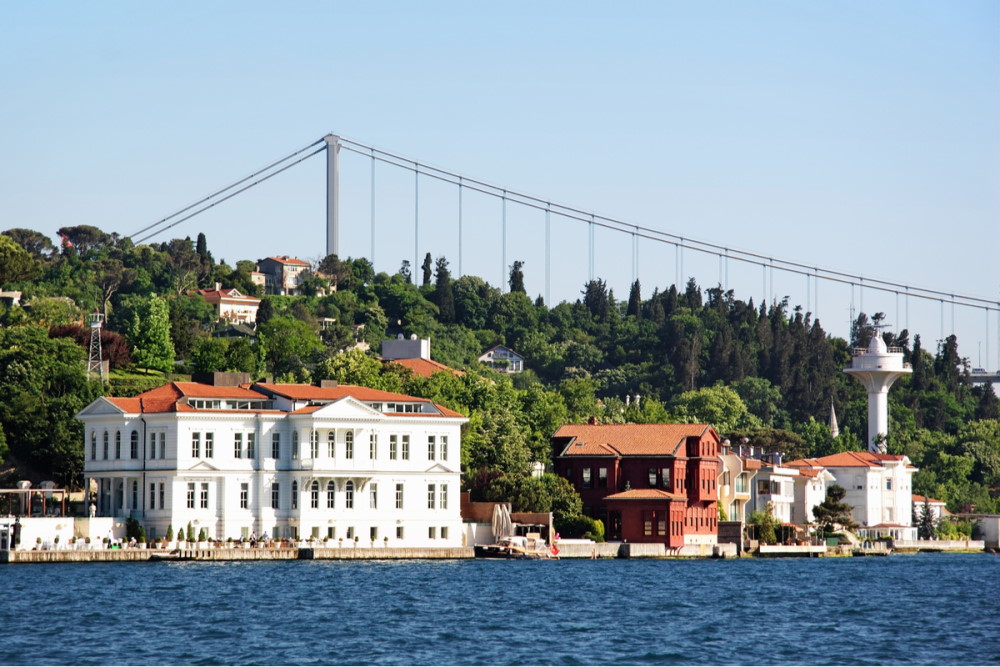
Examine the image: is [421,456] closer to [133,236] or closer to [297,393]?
[297,393]

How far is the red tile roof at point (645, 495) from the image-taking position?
81688 mm

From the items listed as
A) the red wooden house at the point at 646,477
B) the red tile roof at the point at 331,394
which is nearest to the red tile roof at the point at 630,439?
the red wooden house at the point at 646,477

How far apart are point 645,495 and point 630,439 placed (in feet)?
13.4

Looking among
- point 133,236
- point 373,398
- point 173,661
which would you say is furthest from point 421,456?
point 133,236

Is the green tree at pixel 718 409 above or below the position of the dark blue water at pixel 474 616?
above

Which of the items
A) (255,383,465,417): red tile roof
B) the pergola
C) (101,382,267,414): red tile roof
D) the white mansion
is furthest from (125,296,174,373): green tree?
(101,382,267,414): red tile roof

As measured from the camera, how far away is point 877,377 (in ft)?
418

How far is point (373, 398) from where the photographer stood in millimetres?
75688

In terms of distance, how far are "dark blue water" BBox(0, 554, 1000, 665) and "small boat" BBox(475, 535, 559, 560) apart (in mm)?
4592

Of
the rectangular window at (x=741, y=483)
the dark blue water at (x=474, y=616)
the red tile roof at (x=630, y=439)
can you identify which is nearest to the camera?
the dark blue water at (x=474, y=616)

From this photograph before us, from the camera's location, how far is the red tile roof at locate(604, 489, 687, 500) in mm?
81688

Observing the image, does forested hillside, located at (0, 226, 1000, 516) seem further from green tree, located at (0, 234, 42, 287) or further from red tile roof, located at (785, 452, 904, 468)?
red tile roof, located at (785, 452, 904, 468)

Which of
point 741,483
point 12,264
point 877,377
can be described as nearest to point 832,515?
point 741,483

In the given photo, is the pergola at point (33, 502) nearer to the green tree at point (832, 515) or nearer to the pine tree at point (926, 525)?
the green tree at point (832, 515)
